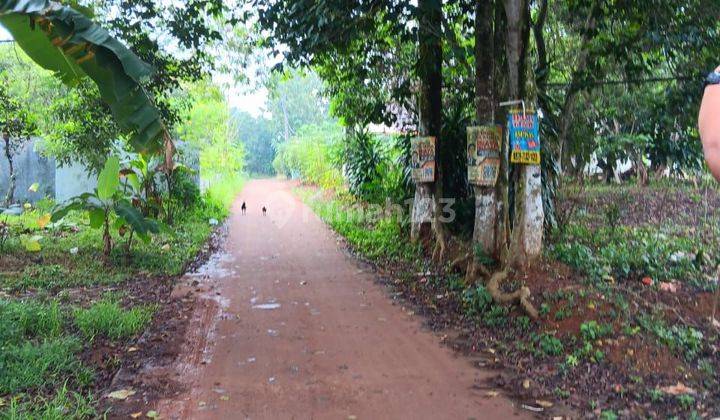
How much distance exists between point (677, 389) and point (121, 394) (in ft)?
14.3

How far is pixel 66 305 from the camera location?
7066 mm

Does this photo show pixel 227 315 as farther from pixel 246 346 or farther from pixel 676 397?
pixel 676 397

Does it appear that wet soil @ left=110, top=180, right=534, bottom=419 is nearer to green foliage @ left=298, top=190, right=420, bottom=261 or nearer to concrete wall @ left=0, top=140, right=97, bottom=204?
green foliage @ left=298, top=190, right=420, bottom=261

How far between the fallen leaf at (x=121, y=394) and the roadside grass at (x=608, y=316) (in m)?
3.14

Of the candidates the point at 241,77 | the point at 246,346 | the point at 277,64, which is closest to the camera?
the point at 246,346

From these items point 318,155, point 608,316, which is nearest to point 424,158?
point 608,316

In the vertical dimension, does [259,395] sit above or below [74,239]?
below

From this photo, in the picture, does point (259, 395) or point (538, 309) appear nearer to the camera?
point (259, 395)

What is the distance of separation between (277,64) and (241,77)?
22.9ft

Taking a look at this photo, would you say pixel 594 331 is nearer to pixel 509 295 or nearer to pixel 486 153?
pixel 509 295

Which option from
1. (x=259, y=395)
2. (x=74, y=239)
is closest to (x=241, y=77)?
(x=74, y=239)

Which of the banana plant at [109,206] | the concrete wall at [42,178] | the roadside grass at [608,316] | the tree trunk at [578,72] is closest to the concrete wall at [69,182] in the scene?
the concrete wall at [42,178]

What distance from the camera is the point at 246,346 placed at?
5.96 metres

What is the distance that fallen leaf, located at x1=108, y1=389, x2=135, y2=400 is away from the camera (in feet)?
15.1
